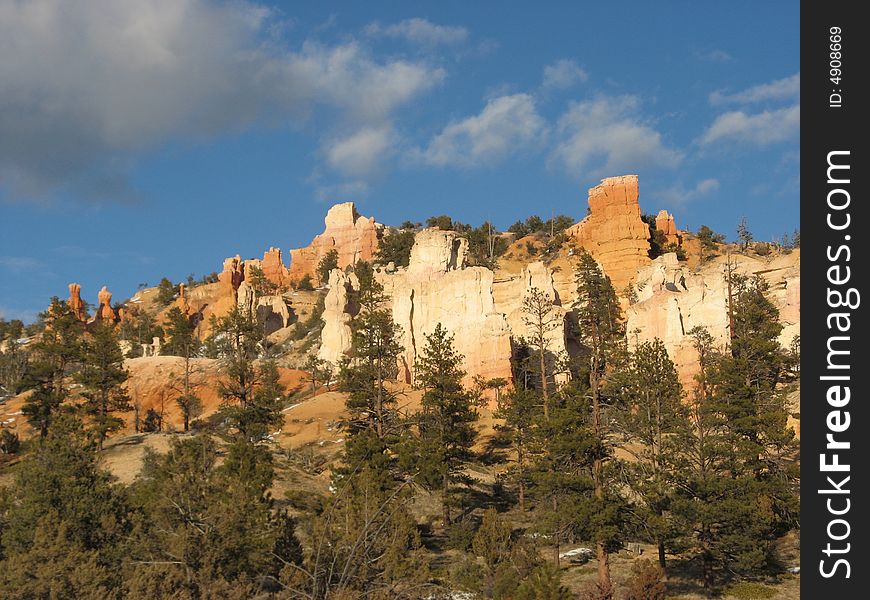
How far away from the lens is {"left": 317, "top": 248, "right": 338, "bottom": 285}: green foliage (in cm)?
14800

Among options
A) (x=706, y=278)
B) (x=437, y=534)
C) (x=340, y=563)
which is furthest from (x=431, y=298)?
(x=340, y=563)

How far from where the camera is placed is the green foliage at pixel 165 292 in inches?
6142

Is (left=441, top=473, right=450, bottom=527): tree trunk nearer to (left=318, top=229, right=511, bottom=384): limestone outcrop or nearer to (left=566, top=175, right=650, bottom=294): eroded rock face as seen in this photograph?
(left=318, top=229, right=511, bottom=384): limestone outcrop

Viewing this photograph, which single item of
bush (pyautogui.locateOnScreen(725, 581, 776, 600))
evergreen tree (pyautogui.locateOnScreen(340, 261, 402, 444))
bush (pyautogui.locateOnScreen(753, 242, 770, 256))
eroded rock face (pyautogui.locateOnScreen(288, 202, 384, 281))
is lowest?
bush (pyautogui.locateOnScreen(725, 581, 776, 600))

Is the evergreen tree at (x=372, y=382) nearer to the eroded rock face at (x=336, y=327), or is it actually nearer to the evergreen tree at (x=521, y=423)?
the evergreen tree at (x=521, y=423)

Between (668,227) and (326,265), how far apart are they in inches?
2521

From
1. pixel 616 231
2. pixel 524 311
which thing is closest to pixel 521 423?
pixel 524 311

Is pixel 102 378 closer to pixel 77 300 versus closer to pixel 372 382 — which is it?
pixel 372 382

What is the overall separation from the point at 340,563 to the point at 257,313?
101737 mm

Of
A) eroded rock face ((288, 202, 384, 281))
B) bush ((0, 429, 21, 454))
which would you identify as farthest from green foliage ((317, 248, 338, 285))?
bush ((0, 429, 21, 454))

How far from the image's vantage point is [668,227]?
117938mm

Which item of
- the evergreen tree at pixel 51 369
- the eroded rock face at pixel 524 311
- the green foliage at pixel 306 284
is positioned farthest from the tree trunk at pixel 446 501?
the green foliage at pixel 306 284

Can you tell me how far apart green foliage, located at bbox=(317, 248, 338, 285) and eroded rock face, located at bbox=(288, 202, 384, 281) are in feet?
5.70
